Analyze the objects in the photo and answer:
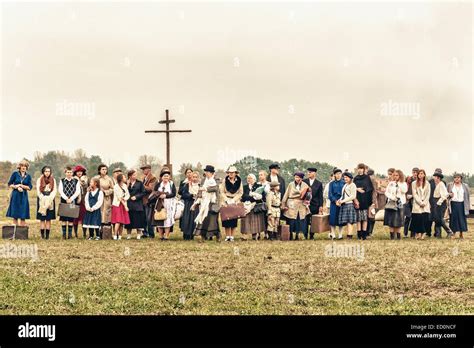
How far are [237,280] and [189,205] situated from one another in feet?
26.9

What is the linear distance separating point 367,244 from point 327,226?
2262mm

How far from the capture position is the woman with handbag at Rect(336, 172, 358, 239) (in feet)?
66.3

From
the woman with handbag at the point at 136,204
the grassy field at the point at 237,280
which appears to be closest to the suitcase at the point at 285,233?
the grassy field at the point at 237,280

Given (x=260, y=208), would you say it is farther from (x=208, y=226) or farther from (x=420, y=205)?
(x=420, y=205)

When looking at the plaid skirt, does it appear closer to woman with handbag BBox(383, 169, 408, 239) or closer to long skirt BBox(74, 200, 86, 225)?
woman with handbag BBox(383, 169, 408, 239)

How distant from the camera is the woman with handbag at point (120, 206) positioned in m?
20.0

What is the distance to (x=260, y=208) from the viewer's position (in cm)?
2017

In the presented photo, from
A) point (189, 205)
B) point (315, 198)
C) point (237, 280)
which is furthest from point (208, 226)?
point (237, 280)

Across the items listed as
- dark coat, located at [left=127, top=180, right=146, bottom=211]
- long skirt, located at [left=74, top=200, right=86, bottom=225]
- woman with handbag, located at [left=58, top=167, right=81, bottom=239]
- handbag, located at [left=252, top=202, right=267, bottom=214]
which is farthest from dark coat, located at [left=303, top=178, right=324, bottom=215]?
woman with handbag, located at [left=58, top=167, right=81, bottom=239]

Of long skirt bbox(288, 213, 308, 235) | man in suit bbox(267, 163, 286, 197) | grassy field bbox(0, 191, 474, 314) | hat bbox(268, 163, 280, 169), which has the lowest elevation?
grassy field bbox(0, 191, 474, 314)

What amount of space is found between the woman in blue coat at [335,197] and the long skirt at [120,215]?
547 cm

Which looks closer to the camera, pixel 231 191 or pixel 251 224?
pixel 231 191

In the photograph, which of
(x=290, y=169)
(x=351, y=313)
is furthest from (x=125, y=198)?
(x=290, y=169)

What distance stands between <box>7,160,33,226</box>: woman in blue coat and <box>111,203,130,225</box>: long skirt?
233 cm
